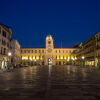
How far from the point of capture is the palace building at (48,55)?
126 metres

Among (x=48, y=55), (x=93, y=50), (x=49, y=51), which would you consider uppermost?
(x=49, y=51)

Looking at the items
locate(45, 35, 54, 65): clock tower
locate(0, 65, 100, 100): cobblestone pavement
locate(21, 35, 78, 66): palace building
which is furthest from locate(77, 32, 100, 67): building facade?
locate(45, 35, 54, 65): clock tower

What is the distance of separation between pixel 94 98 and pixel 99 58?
53587 mm

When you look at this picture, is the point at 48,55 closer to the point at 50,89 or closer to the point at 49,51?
the point at 49,51

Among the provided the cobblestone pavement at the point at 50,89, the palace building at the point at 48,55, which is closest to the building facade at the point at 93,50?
the cobblestone pavement at the point at 50,89

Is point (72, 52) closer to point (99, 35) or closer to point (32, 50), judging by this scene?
point (32, 50)

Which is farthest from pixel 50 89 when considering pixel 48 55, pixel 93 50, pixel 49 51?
pixel 49 51

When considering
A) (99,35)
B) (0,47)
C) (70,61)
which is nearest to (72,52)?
(70,61)

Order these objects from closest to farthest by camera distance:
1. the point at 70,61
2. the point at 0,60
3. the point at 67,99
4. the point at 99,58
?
1. the point at 67,99
2. the point at 0,60
3. the point at 99,58
4. the point at 70,61

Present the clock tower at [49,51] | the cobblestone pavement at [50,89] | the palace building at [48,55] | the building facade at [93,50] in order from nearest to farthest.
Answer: the cobblestone pavement at [50,89], the building facade at [93,50], the clock tower at [49,51], the palace building at [48,55]

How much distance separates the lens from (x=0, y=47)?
43781 millimetres

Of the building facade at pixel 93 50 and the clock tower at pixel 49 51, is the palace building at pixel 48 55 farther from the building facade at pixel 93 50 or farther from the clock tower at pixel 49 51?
the building facade at pixel 93 50

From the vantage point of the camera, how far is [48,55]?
127 metres

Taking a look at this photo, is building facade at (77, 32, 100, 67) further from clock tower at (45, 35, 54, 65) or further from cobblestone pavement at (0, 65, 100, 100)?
clock tower at (45, 35, 54, 65)
